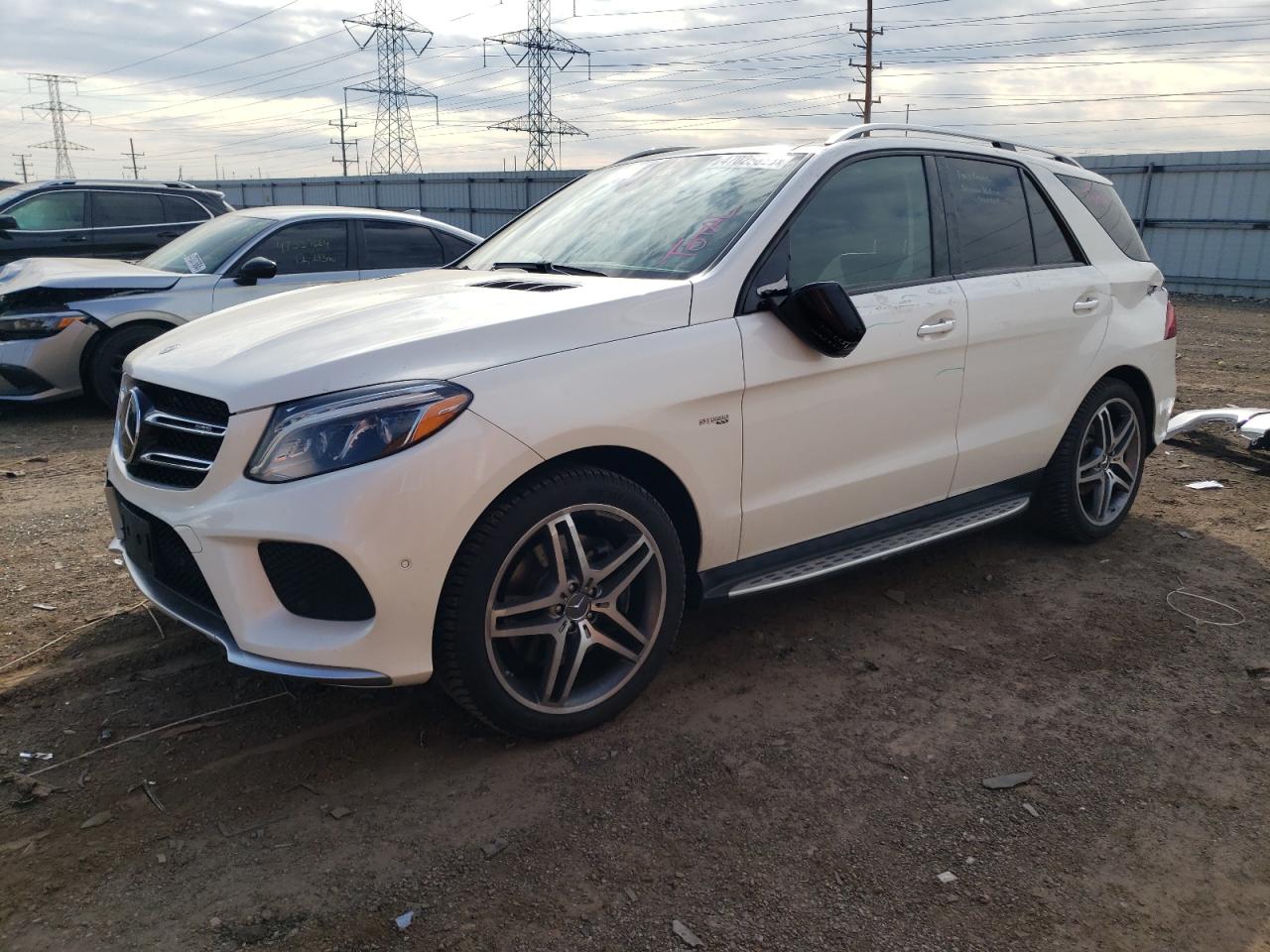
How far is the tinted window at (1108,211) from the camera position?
4.80 metres

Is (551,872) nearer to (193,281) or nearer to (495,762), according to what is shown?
(495,762)

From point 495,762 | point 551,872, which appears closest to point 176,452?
point 495,762

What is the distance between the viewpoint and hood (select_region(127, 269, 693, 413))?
9.02 feet

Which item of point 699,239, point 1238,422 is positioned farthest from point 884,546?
point 1238,422

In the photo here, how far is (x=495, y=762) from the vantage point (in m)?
3.02

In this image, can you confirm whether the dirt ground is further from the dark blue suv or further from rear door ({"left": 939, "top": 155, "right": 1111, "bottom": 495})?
the dark blue suv

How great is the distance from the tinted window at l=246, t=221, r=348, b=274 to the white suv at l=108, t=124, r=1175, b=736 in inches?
156

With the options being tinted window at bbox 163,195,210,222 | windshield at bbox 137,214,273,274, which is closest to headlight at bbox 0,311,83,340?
windshield at bbox 137,214,273,274

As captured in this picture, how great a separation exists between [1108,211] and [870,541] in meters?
2.35

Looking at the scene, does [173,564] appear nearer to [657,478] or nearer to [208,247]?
[657,478]

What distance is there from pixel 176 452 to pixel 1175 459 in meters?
6.14

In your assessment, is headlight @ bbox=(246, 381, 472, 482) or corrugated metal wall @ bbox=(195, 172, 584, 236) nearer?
headlight @ bbox=(246, 381, 472, 482)

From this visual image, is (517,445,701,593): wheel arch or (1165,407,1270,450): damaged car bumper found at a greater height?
(517,445,701,593): wheel arch

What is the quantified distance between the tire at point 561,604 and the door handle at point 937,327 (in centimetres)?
136
